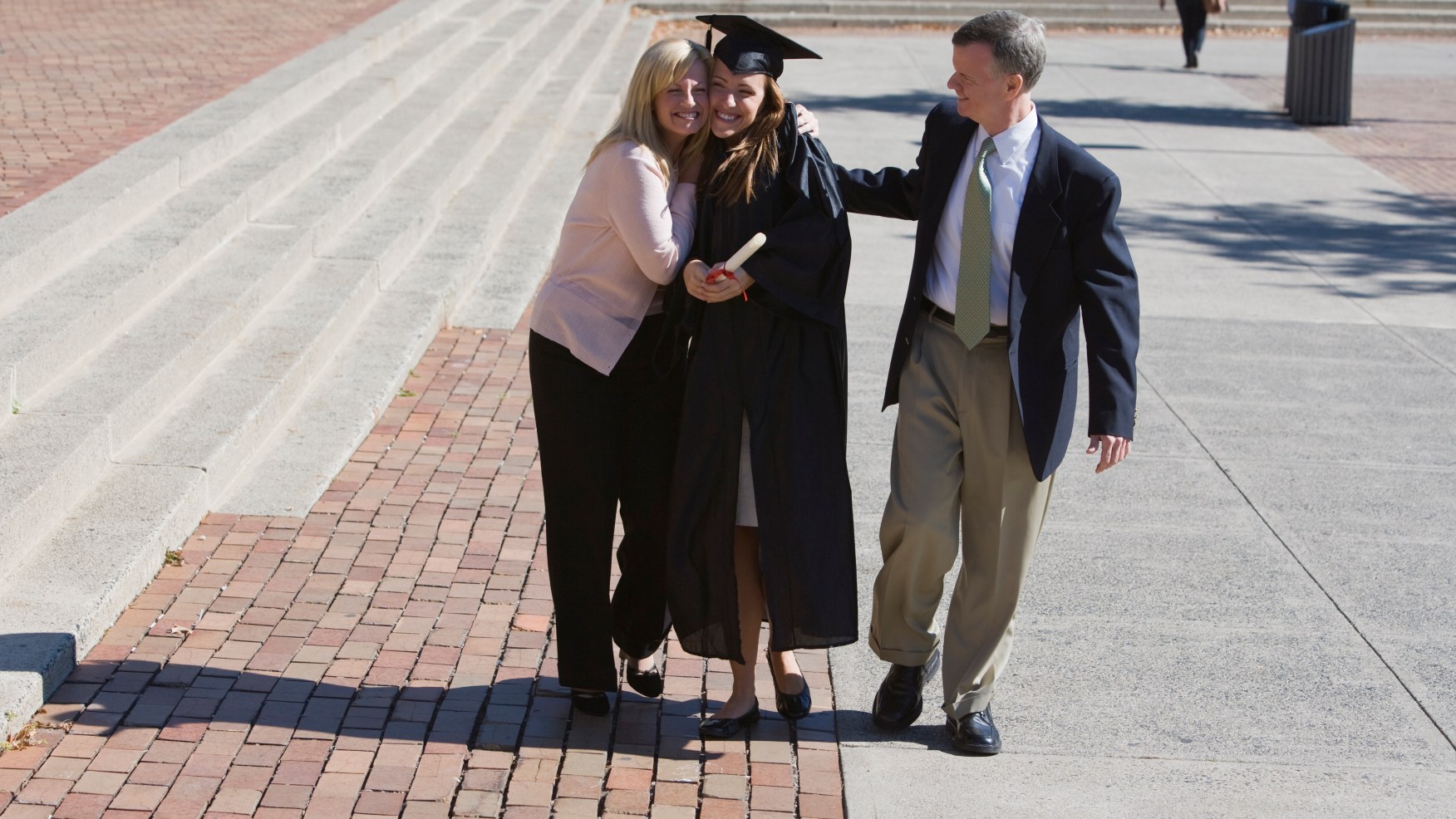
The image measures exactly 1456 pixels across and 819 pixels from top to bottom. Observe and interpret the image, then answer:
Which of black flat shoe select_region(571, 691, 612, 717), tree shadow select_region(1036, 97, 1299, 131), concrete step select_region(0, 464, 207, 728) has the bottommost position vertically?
black flat shoe select_region(571, 691, 612, 717)

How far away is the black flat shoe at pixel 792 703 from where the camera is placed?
4.02 meters

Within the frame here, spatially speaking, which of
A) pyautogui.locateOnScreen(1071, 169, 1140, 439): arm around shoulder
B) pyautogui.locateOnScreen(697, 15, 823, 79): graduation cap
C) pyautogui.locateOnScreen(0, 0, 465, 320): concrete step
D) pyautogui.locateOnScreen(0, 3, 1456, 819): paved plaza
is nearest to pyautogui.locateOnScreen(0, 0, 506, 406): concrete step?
pyautogui.locateOnScreen(0, 0, 465, 320): concrete step

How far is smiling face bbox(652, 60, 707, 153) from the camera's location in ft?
11.5

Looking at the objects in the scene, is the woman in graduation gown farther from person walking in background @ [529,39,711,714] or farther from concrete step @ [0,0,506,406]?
concrete step @ [0,0,506,406]

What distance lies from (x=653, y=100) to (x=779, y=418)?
837mm

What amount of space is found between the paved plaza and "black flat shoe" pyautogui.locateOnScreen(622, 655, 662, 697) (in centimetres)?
6

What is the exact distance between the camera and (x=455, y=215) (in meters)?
8.80

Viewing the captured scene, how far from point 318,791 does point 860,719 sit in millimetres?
1443

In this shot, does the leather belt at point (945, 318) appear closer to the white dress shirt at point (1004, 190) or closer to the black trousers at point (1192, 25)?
the white dress shirt at point (1004, 190)

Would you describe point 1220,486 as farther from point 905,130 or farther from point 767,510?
point 905,130

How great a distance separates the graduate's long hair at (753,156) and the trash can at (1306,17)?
12838 mm

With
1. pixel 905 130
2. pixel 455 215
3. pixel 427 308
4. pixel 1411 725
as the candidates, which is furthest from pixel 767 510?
pixel 905 130

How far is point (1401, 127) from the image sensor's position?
14.9 m

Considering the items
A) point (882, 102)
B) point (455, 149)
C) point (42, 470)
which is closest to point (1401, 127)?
point (882, 102)
